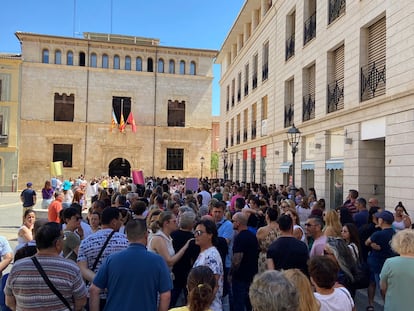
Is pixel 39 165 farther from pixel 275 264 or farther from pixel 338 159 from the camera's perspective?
pixel 275 264

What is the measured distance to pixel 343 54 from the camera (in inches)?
551

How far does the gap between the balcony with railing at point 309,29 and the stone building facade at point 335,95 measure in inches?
1.6

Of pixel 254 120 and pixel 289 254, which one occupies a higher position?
pixel 254 120

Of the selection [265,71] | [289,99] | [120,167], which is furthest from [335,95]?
[120,167]

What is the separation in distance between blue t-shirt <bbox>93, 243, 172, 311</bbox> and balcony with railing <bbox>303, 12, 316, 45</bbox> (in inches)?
579

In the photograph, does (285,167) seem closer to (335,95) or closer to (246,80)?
(335,95)

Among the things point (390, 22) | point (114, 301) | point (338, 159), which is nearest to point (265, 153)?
point (338, 159)

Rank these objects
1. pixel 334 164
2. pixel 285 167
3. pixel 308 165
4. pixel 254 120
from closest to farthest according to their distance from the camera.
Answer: pixel 334 164 < pixel 308 165 < pixel 285 167 < pixel 254 120

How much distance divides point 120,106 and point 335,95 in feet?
87.8

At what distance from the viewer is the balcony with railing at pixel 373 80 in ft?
37.6

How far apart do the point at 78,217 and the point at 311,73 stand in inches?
541

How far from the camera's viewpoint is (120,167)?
3828cm

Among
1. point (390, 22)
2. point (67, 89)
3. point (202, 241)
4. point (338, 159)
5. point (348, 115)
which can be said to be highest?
point (67, 89)

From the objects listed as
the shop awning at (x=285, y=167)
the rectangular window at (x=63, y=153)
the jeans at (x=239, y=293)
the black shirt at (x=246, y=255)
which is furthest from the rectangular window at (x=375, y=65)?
the rectangular window at (x=63, y=153)
